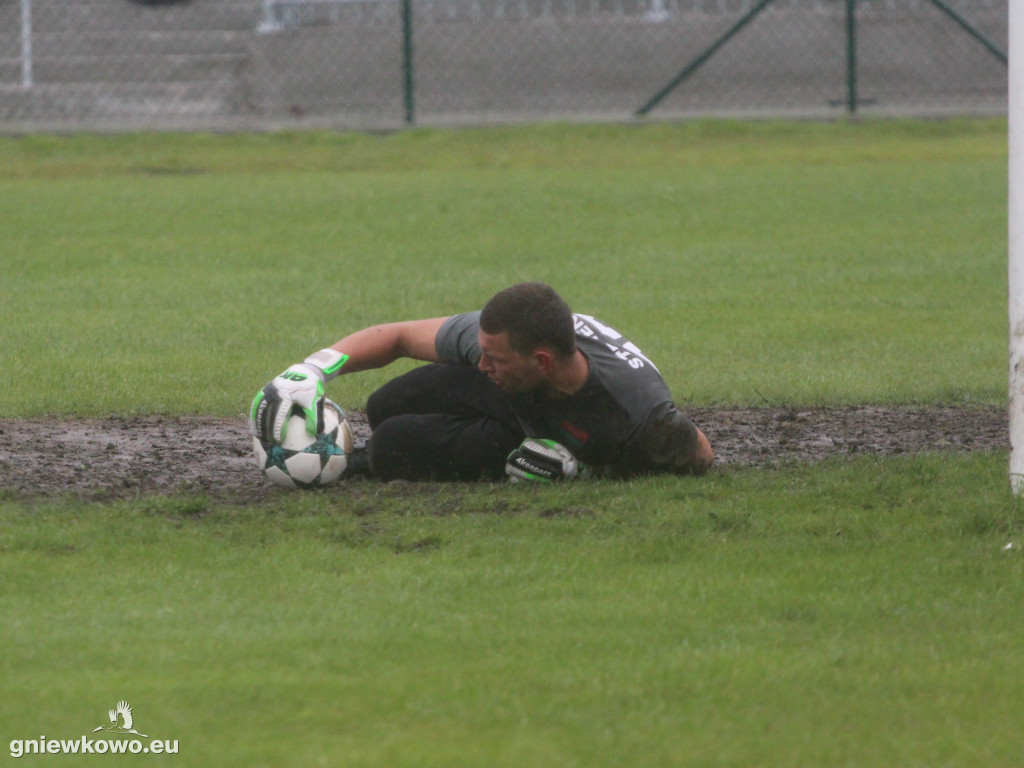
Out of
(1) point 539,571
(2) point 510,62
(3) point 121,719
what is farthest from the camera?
(2) point 510,62

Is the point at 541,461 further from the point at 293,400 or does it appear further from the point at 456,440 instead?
the point at 293,400

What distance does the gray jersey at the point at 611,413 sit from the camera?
20.3 feet

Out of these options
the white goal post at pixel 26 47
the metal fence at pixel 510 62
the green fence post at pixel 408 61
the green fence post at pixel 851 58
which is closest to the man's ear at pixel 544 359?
the green fence post at pixel 408 61

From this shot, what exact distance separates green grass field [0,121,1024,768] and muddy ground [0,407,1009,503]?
265 millimetres

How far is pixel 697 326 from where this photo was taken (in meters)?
10.9

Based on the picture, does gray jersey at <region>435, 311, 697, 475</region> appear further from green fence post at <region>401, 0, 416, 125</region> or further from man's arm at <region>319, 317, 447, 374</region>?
green fence post at <region>401, 0, 416, 125</region>

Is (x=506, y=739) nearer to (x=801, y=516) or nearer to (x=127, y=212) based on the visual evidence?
(x=801, y=516)

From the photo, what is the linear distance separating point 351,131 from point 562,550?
15.0 m

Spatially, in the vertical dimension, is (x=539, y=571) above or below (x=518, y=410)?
below

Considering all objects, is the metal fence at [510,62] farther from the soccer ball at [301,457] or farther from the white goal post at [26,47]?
the soccer ball at [301,457]

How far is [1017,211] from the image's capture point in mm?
5520

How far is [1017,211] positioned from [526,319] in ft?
6.15

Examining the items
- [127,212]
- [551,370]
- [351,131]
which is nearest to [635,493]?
[551,370]

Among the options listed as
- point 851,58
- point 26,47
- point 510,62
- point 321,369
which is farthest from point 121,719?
point 26,47
